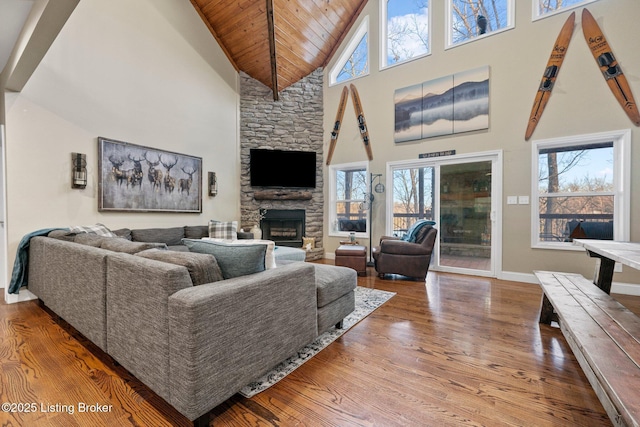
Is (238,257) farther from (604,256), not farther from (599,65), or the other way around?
(599,65)

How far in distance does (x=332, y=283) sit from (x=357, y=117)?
14.0 ft

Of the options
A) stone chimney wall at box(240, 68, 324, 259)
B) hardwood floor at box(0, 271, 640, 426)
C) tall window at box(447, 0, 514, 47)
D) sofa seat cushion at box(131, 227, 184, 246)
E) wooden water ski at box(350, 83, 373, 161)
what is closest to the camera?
hardwood floor at box(0, 271, 640, 426)

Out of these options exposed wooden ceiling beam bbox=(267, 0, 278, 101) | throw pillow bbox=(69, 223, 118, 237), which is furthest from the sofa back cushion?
exposed wooden ceiling beam bbox=(267, 0, 278, 101)

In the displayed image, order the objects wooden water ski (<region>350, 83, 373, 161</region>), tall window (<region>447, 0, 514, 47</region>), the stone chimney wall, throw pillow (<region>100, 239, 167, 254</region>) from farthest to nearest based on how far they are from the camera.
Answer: the stone chimney wall < wooden water ski (<region>350, 83, 373, 161</region>) < tall window (<region>447, 0, 514, 47</region>) < throw pillow (<region>100, 239, 167, 254</region>)

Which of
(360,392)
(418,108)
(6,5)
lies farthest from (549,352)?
(6,5)

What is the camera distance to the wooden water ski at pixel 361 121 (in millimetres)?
5348

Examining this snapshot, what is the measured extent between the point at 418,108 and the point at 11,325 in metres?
5.86

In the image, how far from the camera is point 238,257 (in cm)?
156

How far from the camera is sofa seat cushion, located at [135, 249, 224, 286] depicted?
141 centimetres

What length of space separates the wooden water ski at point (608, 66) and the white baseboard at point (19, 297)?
7442mm

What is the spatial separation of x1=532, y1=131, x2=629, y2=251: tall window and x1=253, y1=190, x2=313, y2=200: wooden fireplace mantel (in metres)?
3.96

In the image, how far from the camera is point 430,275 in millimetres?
4336

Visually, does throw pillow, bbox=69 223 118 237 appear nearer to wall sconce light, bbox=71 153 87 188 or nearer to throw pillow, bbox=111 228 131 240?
throw pillow, bbox=111 228 131 240

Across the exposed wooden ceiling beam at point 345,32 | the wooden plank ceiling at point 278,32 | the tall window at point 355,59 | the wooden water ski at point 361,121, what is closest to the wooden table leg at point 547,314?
the wooden water ski at point 361,121
